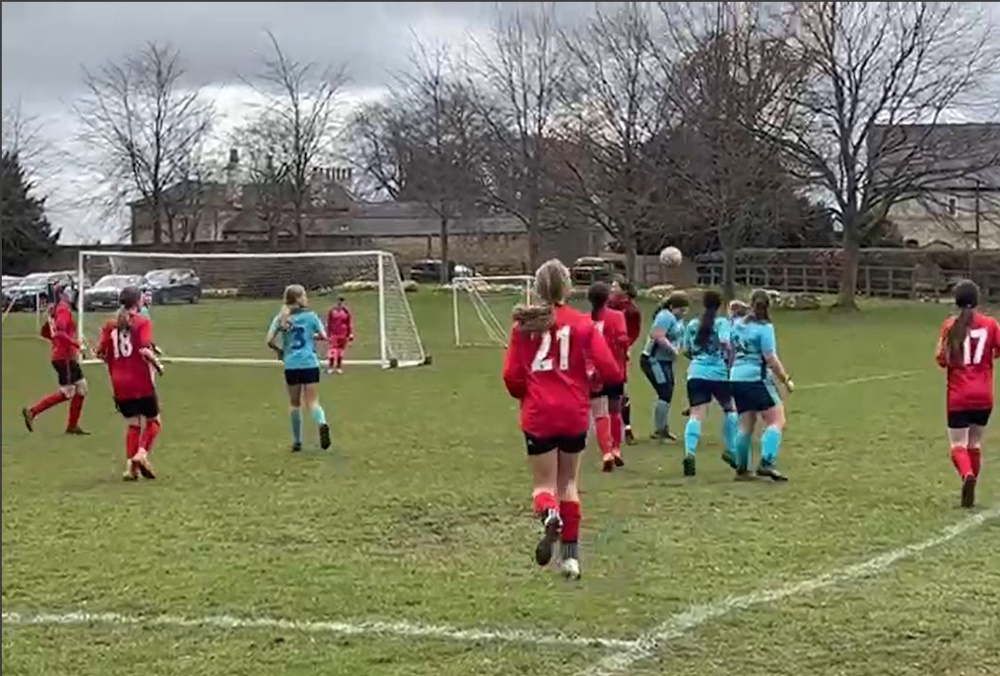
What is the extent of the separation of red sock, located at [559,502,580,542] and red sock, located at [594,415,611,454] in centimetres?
473

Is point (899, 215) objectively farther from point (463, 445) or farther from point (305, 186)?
point (463, 445)

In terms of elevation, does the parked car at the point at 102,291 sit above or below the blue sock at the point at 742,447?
above

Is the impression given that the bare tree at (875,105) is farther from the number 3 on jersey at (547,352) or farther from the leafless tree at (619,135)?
the number 3 on jersey at (547,352)

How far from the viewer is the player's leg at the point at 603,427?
13297 mm

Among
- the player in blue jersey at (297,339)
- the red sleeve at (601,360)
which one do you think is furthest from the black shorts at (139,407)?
the red sleeve at (601,360)

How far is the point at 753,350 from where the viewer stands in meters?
12.1

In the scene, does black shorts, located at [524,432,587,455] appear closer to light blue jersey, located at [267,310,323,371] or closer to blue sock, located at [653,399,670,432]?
light blue jersey, located at [267,310,323,371]

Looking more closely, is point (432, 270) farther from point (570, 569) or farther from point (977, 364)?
point (570, 569)

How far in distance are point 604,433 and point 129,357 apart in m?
4.24

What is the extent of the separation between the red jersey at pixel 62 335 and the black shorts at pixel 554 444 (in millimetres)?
10135

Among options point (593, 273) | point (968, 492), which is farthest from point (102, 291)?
point (968, 492)

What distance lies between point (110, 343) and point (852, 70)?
122 ft

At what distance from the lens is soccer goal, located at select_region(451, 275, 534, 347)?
36719mm

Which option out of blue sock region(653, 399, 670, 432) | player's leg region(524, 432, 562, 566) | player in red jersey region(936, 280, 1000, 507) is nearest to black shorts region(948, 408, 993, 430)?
player in red jersey region(936, 280, 1000, 507)
